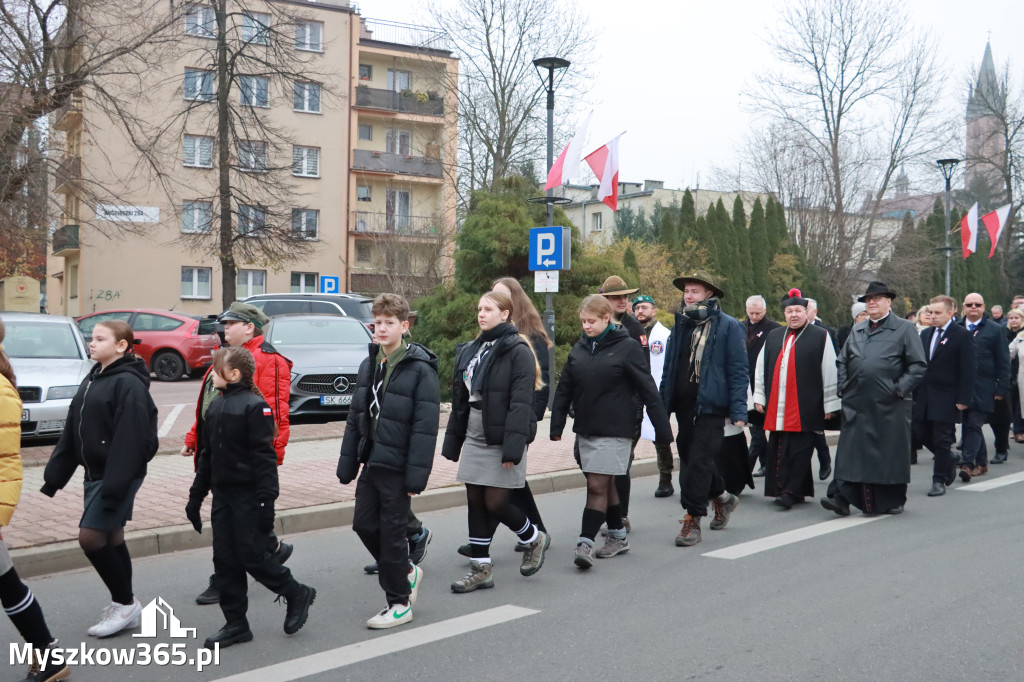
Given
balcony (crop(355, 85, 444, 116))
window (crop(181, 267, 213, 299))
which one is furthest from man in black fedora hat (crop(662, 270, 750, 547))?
balcony (crop(355, 85, 444, 116))

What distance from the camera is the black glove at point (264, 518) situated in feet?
16.3

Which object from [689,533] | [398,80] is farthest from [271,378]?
[398,80]

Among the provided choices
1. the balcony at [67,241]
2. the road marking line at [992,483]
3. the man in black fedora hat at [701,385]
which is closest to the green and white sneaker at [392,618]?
the man in black fedora hat at [701,385]

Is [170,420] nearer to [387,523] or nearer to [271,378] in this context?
[271,378]

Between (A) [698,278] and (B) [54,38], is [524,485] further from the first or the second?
(B) [54,38]

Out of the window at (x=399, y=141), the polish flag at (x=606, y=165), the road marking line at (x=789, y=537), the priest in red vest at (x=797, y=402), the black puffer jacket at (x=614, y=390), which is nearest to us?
the black puffer jacket at (x=614, y=390)

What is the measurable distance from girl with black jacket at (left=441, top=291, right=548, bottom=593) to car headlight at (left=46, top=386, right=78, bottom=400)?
269 inches

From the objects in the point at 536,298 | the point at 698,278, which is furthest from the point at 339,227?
the point at 698,278

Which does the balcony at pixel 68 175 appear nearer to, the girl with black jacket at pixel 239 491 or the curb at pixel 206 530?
the curb at pixel 206 530

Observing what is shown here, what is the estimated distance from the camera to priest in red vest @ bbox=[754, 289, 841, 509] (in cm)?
890

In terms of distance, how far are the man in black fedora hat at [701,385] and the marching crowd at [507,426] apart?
1 cm

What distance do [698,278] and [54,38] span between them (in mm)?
16324

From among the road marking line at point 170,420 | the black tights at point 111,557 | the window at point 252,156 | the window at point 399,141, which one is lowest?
the road marking line at point 170,420

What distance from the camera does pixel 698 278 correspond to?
24.7 feet
